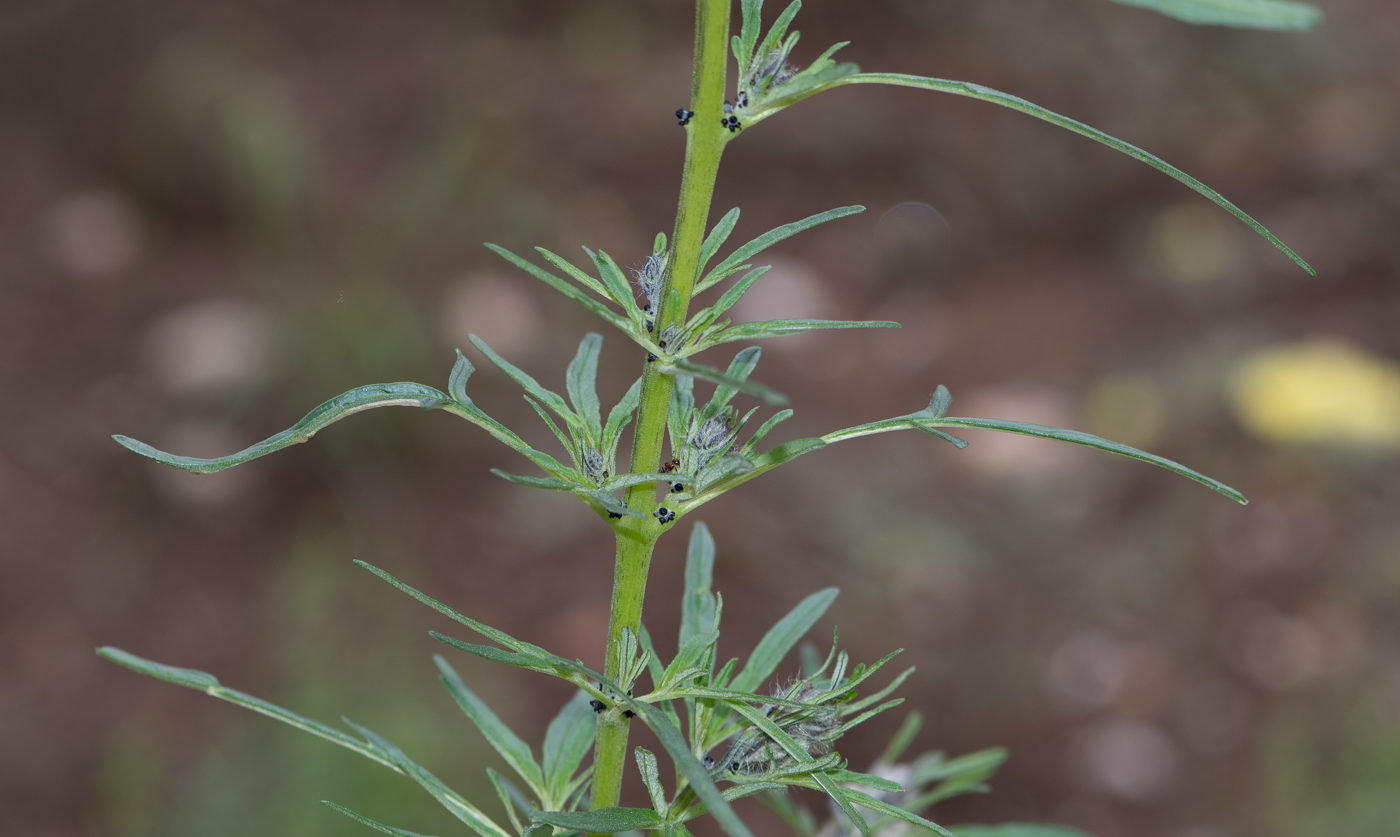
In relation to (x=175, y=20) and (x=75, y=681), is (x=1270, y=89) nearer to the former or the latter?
(x=175, y=20)

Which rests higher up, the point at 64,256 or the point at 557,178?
the point at 557,178

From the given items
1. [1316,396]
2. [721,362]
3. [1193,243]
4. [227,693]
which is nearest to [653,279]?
[227,693]

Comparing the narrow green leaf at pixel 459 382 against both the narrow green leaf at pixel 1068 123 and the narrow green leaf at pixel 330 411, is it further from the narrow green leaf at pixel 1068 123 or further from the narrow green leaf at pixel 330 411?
the narrow green leaf at pixel 1068 123

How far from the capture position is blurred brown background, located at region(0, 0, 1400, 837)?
231 centimetres

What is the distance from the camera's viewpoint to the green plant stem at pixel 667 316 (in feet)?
1.63

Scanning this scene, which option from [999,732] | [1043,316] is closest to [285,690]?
[999,732]

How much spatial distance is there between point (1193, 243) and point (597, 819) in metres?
3.39

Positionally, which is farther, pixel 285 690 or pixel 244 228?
pixel 244 228

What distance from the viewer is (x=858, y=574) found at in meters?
2.54

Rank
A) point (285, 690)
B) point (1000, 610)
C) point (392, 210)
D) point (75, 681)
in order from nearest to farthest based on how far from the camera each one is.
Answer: point (285, 690) < point (75, 681) < point (1000, 610) < point (392, 210)

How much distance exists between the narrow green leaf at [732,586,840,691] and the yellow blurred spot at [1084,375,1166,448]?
233cm

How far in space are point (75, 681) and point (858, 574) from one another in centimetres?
180

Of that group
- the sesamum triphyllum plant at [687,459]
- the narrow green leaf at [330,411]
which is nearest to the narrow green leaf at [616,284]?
the sesamum triphyllum plant at [687,459]

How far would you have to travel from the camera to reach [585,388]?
24.1 inches
